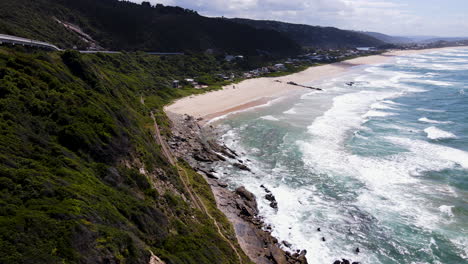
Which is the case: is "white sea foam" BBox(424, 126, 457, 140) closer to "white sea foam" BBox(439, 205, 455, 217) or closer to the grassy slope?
"white sea foam" BBox(439, 205, 455, 217)

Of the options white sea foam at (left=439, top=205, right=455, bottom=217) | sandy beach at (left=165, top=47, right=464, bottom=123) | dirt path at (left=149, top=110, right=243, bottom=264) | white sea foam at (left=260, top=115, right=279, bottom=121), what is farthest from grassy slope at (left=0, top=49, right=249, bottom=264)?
sandy beach at (left=165, top=47, right=464, bottom=123)

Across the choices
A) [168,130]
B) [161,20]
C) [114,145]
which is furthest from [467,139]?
[161,20]

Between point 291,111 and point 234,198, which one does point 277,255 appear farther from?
point 291,111

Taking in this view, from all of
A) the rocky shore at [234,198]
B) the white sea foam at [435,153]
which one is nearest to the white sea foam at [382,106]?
the white sea foam at [435,153]

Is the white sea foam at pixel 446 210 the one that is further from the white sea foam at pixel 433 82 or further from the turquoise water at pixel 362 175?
the white sea foam at pixel 433 82

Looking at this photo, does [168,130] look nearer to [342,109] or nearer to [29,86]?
[29,86]
